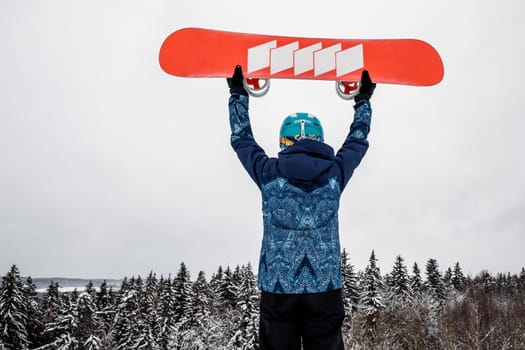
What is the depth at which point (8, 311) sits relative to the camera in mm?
25016

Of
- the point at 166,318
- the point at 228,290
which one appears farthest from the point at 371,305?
the point at 166,318

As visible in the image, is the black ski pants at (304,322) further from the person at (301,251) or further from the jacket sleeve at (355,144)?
the jacket sleeve at (355,144)

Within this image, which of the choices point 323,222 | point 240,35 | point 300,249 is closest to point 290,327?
point 300,249

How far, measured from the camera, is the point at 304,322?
193 cm

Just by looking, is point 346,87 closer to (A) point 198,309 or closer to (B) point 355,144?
(B) point 355,144

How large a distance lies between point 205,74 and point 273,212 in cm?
182

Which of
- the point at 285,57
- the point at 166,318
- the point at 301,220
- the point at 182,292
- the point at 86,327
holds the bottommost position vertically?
the point at 86,327

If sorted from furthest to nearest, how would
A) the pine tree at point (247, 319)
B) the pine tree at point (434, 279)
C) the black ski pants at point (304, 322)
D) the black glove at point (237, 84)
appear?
1. the pine tree at point (434, 279)
2. the pine tree at point (247, 319)
3. the black glove at point (237, 84)
4. the black ski pants at point (304, 322)

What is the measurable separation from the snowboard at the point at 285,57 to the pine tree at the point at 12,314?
99.1 ft

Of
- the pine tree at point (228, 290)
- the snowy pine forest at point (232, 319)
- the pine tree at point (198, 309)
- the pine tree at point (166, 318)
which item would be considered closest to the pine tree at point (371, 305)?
the snowy pine forest at point (232, 319)

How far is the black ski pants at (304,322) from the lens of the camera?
1.87 meters

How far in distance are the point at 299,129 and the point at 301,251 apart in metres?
0.76

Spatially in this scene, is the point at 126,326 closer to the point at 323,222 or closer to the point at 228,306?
the point at 228,306

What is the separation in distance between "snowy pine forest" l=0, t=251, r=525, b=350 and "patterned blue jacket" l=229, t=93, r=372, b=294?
16.4m
